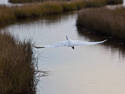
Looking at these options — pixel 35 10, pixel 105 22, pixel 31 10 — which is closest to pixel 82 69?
pixel 105 22

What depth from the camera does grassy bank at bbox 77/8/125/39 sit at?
950 centimetres

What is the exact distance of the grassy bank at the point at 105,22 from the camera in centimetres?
950

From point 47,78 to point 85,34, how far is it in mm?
4891

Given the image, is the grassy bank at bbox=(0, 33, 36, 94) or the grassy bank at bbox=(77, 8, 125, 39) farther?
the grassy bank at bbox=(77, 8, 125, 39)

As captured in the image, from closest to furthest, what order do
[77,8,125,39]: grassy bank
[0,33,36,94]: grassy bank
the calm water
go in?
[0,33,36,94]: grassy bank → the calm water → [77,8,125,39]: grassy bank

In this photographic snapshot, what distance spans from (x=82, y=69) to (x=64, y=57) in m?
0.99

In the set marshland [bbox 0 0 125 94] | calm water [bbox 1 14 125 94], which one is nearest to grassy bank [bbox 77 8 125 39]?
marshland [bbox 0 0 125 94]

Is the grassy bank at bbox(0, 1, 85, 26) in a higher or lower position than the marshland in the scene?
higher

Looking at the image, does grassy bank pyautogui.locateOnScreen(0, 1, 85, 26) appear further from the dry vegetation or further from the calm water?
the calm water

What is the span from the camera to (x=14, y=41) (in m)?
6.80

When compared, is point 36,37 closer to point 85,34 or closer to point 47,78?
point 85,34

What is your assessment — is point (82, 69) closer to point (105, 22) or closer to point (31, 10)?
point (105, 22)

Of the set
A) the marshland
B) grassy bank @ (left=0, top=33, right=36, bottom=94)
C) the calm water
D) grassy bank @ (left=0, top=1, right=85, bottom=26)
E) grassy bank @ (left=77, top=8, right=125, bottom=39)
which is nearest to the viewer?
grassy bank @ (left=0, top=33, right=36, bottom=94)

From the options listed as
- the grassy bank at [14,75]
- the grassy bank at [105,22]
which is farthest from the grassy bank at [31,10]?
the grassy bank at [14,75]
